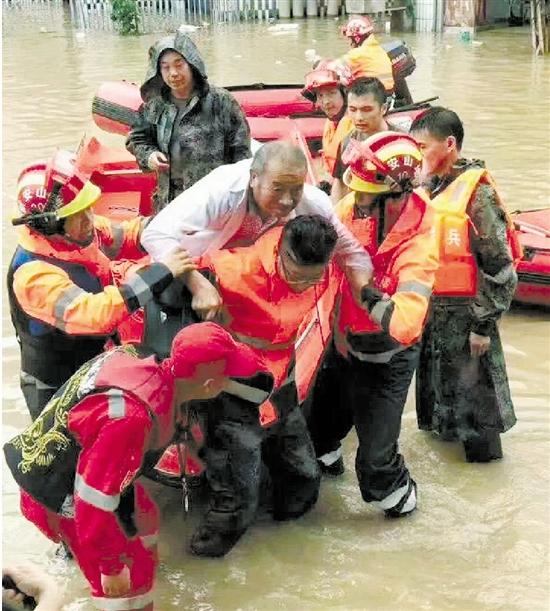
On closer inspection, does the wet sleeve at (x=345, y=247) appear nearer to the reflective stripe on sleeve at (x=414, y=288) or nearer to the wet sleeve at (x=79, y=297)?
the reflective stripe on sleeve at (x=414, y=288)

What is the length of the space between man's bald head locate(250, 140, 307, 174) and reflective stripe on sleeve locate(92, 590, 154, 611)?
1437 millimetres

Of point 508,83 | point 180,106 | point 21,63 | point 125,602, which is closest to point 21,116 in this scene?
point 21,63

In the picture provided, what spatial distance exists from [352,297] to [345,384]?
17.0 inches

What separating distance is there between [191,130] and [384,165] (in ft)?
4.97

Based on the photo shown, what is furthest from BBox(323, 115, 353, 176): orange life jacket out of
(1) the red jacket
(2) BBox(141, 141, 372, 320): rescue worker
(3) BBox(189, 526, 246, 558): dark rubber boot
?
(1) the red jacket

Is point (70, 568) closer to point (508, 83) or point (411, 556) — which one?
point (411, 556)

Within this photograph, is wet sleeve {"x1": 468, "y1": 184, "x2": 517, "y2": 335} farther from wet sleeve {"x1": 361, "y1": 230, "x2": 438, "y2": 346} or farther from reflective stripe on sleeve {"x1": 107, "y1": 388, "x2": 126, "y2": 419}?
reflective stripe on sleeve {"x1": 107, "y1": 388, "x2": 126, "y2": 419}

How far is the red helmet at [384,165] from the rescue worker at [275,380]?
0.36 meters

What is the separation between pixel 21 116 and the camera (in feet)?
40.2

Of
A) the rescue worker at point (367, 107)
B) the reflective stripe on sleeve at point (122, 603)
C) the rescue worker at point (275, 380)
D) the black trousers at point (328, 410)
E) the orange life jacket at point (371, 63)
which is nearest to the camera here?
the reflective stripe on sleeve at point (122, 603)

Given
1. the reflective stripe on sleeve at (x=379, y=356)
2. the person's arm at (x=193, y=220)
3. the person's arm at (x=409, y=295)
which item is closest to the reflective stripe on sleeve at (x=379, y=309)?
the person's arm at (x=409, y=295)

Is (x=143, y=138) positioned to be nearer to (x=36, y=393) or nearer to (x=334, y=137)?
(x=334, y=137)

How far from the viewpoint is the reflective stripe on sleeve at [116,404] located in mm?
2672

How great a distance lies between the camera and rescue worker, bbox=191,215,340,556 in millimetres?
3191
